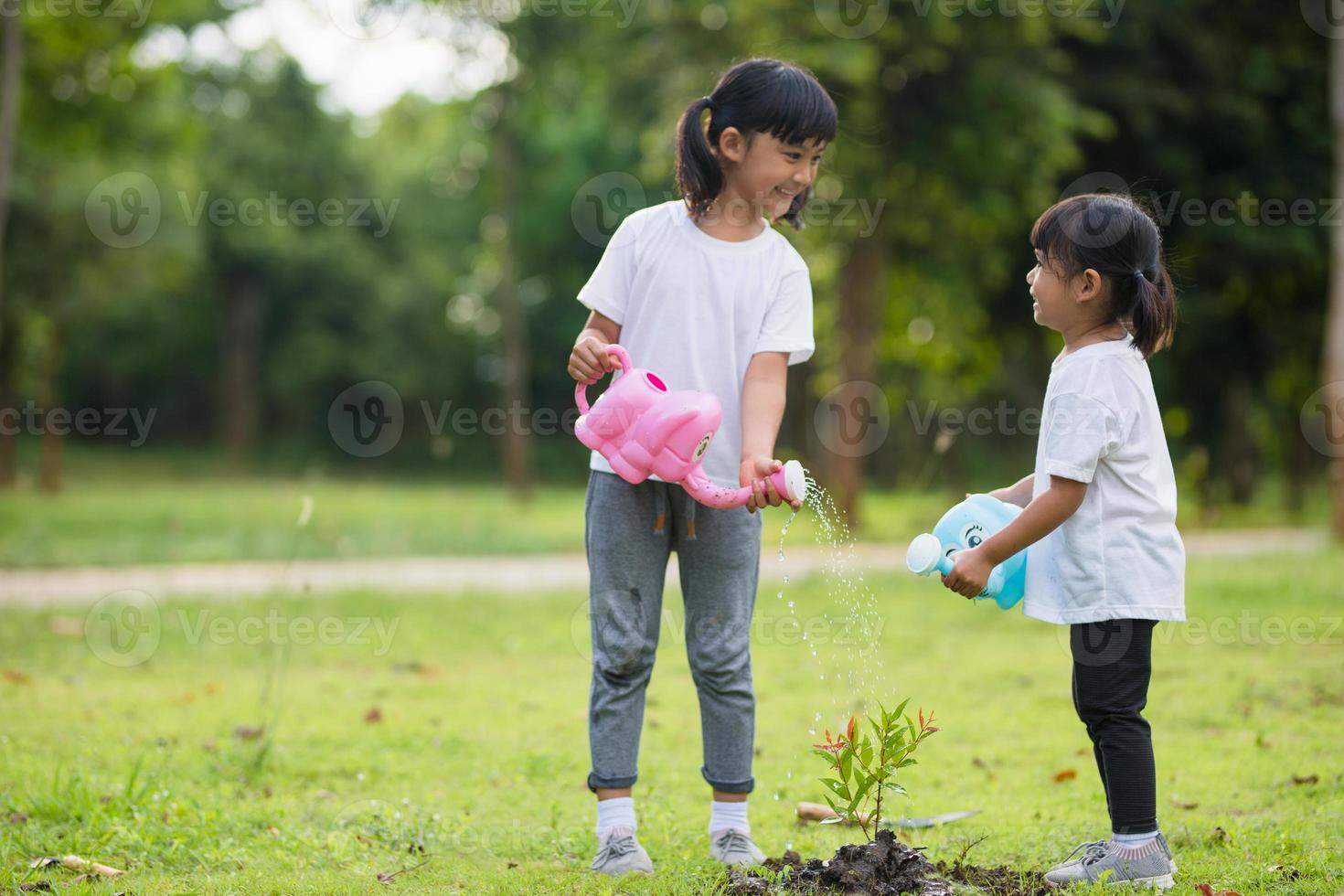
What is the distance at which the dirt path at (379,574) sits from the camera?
29.0 ft

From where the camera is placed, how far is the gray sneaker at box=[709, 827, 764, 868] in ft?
10.4

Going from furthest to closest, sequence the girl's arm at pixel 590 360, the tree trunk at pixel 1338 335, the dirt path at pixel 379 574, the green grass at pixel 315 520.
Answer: the green grass at pixel 315 520
the tree trunk at pixel 1338 335
the dirt path at pixel 379 574
the girl's arm at pixel 590 360

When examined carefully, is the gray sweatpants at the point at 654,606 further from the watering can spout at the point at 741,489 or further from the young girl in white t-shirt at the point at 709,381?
the watering can spout at the point at 741,489

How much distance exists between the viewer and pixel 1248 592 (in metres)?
7.99

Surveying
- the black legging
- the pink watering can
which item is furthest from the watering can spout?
the black legging

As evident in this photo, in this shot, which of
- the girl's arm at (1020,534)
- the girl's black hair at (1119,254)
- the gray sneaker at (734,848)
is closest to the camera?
the girl's arm at (1020,534)

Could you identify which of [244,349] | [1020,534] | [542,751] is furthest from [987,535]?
[244,349]

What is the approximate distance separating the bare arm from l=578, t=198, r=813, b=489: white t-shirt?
0.10 ft

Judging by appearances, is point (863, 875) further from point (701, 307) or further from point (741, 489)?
A: point (701, 307)

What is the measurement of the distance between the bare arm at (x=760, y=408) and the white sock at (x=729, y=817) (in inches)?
30.0

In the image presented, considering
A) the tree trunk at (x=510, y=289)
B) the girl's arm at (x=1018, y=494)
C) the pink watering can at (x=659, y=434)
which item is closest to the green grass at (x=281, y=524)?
the tree trunk at (x=510, y=289)

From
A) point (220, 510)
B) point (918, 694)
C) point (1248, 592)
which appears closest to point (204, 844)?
point (918, 694)

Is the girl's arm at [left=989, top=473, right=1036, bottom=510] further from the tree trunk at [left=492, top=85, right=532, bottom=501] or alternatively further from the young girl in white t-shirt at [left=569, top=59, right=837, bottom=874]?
the tree trunk at [left=492, top=85, right=532, bottom=501]

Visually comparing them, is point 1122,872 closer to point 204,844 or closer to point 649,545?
point 649,545
